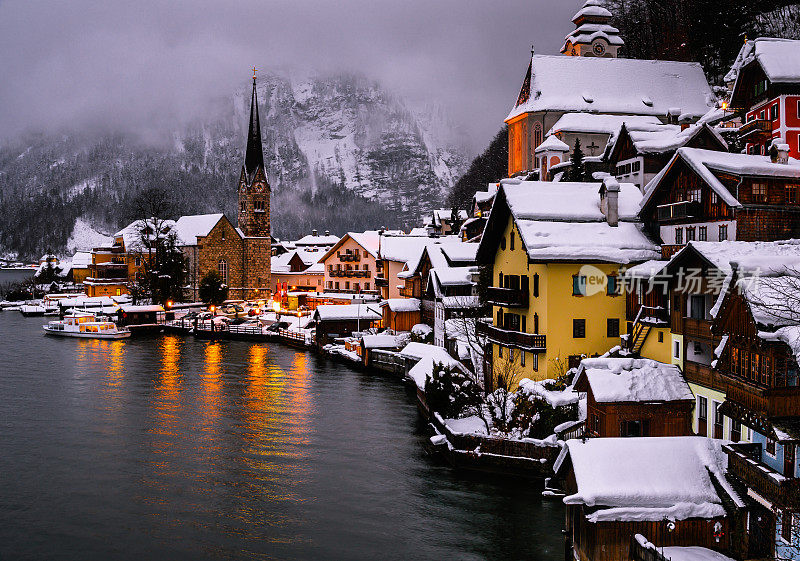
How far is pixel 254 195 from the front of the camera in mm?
108875

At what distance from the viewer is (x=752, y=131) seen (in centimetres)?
4369

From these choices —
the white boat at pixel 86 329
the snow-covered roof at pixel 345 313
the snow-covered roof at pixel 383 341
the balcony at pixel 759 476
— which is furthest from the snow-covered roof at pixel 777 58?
the white boat at pixel 86 329

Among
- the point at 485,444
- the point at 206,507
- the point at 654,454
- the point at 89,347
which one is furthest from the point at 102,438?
the point at 89,347

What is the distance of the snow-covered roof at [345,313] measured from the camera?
6412 cm

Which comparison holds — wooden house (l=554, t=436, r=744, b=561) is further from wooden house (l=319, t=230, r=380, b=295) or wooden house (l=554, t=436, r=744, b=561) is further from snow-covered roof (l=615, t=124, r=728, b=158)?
wooden house (l=319, t=230, r=380, b=295)

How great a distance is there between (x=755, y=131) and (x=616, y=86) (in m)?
32.9

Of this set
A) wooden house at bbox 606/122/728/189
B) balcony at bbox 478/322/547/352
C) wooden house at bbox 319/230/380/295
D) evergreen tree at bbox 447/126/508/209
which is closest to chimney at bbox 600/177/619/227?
wooden house at bbox 606/122/728/189

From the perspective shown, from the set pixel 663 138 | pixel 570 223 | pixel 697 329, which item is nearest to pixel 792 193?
pixel 697 329

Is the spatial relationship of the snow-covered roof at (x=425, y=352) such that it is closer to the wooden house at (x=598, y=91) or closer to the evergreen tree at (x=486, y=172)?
the wooden house at (x=598, y=91)

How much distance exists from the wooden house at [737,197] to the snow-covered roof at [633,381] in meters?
6.54

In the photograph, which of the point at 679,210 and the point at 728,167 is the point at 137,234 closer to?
the point at 679,210

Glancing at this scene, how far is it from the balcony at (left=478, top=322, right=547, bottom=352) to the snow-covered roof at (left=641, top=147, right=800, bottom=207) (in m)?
10.1

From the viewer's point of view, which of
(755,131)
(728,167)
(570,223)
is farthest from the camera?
(755,131)

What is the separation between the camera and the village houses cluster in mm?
18766
